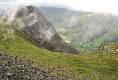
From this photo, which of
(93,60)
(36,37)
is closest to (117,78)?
(93,60)

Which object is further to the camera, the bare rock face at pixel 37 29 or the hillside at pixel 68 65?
the bare rock face at pixel 37 29

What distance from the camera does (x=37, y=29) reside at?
169750mm

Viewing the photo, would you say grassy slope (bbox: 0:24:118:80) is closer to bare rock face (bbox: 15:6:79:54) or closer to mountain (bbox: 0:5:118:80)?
mountain (bbox: 0:5:118:80)

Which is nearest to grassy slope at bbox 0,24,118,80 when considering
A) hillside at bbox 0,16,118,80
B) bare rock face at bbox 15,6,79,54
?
hillside at bbox 0,16,118,80

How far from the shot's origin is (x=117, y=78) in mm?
77188

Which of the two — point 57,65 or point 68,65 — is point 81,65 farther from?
point 57,65

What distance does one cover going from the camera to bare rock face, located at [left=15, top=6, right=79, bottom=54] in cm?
15770

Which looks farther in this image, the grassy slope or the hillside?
the grassy slope

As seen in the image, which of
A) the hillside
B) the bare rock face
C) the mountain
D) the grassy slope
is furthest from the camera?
the bare rock face

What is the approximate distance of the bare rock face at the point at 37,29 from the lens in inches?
6209

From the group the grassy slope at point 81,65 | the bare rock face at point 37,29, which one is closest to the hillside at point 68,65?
the grassy slope at point 81,65

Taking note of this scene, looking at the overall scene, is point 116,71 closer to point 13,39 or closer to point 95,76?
point 95,76

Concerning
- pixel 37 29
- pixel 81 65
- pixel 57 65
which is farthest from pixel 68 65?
pixel 37 29

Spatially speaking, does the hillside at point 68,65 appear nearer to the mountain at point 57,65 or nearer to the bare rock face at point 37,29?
the mountain at point 57,65
